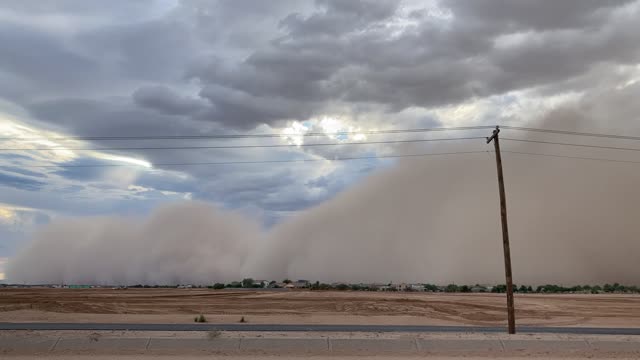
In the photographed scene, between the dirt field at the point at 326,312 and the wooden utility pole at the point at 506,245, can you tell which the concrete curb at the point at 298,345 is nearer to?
the wooden utility pole at the point at 506,245

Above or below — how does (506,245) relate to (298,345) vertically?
above

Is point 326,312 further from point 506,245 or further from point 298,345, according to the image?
point 298,345

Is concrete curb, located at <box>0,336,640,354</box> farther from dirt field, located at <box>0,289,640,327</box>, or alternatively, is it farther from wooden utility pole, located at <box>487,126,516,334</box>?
dirt field, located at <box>0,289,640,327</box>

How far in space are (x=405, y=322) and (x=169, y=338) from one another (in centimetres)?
2614

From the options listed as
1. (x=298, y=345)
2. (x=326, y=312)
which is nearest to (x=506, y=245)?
(x=298, y=345)

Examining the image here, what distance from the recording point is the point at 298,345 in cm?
3050

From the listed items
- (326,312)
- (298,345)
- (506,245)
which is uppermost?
(506,245)

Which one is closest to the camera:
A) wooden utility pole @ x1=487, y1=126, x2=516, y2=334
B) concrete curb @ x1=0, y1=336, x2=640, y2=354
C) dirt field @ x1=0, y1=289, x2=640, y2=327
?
concrete curb @ x1=0, y1=336, x2=640, y2=354

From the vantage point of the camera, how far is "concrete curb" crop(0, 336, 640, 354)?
96.7 feet

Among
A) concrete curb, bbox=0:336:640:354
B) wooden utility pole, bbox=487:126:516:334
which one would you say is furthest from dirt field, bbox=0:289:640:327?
concrete curb, bbox=0:336:640:354

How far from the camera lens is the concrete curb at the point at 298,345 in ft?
96.7

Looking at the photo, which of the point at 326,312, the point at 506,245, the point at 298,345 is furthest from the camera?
the point at 326,312

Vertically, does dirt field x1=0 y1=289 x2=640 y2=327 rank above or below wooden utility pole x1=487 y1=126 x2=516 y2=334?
below

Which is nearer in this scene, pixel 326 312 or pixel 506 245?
pixel 506 245
